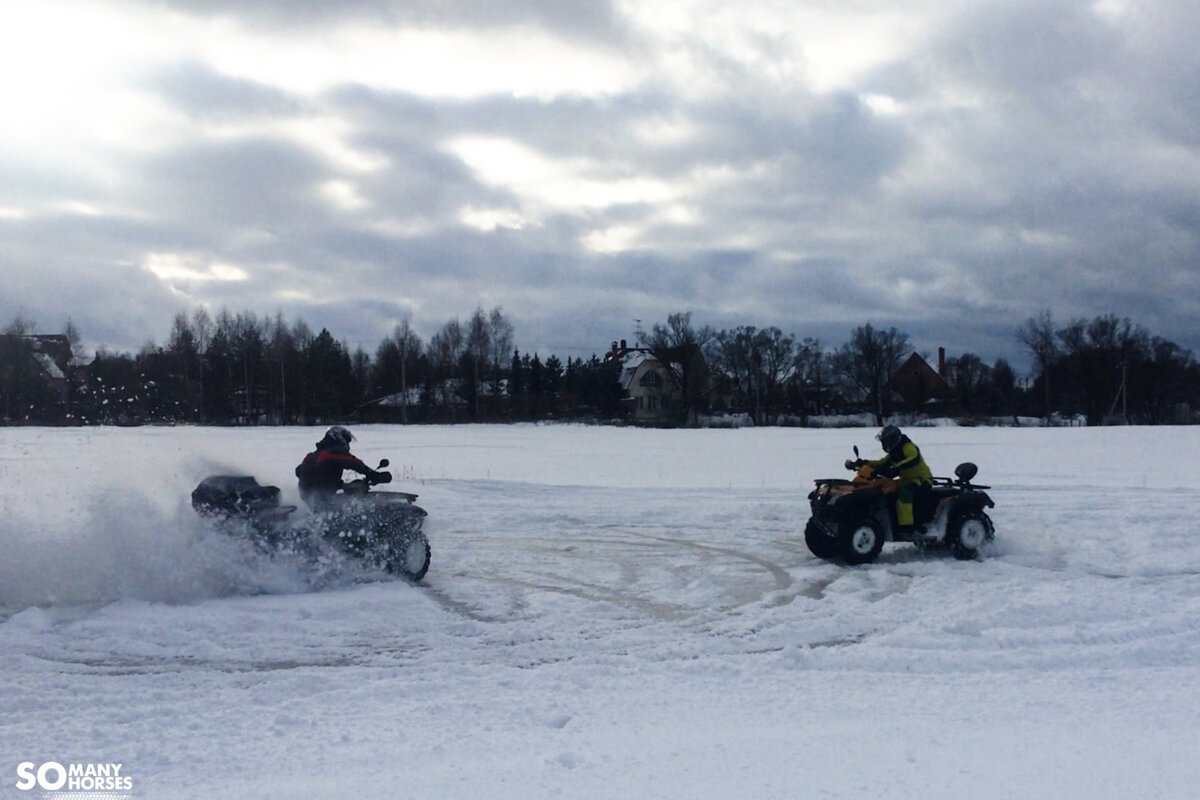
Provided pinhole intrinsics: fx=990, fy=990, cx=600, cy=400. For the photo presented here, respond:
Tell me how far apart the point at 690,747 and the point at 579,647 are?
8.47ft

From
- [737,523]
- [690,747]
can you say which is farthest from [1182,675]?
[737,523]

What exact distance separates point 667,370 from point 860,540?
81923 millimetres

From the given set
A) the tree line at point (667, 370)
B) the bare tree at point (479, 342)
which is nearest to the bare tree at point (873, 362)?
the tree line at point (667, 370)

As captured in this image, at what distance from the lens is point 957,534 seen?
12.7 m

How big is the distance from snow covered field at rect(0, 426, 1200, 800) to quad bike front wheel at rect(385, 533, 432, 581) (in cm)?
32

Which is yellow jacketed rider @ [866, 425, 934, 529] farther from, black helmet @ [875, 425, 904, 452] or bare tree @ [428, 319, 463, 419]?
bare tree @ [428, 319, 463, 419]

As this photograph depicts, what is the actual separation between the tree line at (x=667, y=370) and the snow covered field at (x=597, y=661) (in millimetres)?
62757

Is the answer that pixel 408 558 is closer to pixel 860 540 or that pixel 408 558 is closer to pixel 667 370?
pixel 860 540

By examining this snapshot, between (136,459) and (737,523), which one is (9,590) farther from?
(737,523)

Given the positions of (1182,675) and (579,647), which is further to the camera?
(579,647)

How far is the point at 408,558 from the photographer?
1115 centimetres

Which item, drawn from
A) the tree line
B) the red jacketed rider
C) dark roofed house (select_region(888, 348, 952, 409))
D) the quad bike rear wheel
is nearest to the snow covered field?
the quad bike rear wheel

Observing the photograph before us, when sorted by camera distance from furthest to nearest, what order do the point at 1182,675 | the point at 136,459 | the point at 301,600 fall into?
1. the point at 136,459
2. the point at 301,600
3. the point at 1182,675

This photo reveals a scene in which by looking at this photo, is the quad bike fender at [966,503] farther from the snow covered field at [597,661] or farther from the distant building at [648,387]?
the distant building at [648,387]
